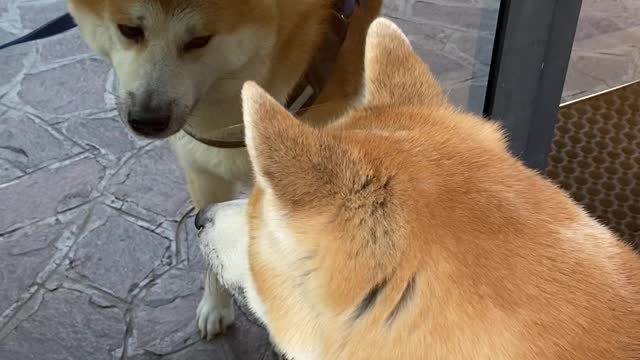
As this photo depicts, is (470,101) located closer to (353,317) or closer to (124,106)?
(124,106)

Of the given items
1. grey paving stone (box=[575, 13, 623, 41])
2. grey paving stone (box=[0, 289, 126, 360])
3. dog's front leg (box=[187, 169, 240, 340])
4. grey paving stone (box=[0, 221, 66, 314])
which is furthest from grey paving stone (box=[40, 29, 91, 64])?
grey paving stone (box=[575, 13, 623, 41])

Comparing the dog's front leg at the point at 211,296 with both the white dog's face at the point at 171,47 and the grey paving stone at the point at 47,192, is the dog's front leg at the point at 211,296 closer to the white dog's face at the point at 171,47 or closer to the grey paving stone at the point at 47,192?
the white dog's face at the point at 171,47

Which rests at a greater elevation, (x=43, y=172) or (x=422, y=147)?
(x=422, y=147)

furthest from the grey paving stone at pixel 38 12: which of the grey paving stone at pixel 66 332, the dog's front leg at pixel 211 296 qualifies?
the dog's front leg at pixel 211 296

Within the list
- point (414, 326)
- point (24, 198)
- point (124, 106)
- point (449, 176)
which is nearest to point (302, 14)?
point (124, 106)

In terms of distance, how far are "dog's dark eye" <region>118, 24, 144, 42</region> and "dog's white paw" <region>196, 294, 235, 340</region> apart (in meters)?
0.69

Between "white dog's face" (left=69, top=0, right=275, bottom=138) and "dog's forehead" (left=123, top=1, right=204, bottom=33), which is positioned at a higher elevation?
"dog's forehead" (left=123, top=1, right=204, bottom=33)

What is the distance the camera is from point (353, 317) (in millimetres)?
789

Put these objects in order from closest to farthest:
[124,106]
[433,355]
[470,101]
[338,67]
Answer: [433,355] → [124,106] → [338,67] → [470,101]

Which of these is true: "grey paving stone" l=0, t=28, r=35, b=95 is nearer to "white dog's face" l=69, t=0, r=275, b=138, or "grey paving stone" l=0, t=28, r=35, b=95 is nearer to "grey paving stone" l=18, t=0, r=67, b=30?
"grey paving stone" l=18, t=0, r=67, b=30

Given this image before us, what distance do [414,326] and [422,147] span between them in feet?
0.69

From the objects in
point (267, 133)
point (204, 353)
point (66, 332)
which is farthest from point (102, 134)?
point (267, 133)

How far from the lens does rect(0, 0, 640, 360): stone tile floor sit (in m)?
1.70

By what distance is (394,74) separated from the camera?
40.4 inches
